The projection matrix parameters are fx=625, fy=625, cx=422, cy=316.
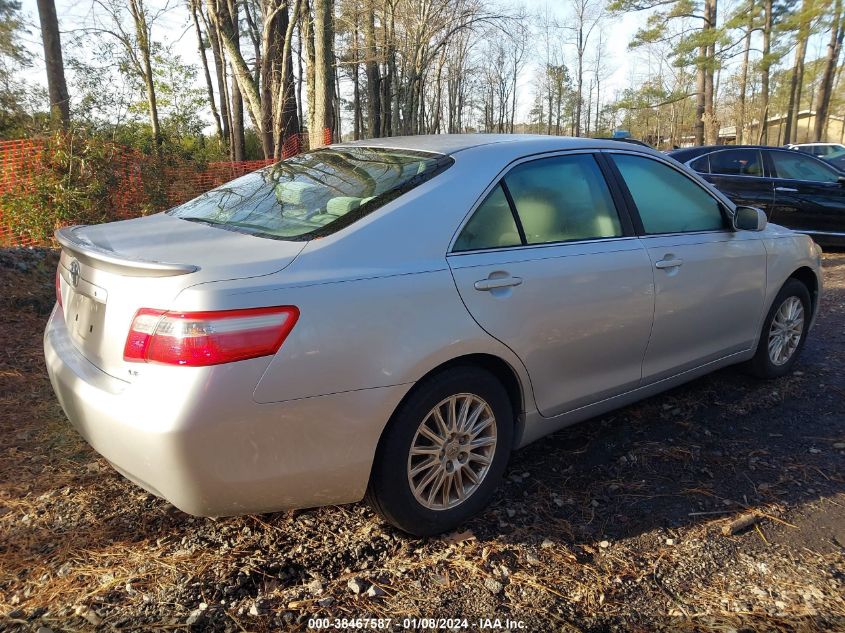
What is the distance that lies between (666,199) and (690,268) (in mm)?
440

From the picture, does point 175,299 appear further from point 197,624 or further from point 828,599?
point 828,599

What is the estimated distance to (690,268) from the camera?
11.3 feet

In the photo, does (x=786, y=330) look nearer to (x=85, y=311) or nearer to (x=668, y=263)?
(x=668, y=263)

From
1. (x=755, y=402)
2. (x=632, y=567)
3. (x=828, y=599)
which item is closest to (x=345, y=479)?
(x=632, y=567)

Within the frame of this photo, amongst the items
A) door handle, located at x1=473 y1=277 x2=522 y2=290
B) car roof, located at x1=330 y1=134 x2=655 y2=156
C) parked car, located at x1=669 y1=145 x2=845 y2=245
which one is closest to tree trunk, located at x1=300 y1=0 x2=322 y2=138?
parked car, located at x1=669 y1=145 x2=845 y2=245

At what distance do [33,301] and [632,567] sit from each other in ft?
17.2

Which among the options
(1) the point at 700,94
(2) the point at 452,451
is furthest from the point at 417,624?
(1) the point at 700,94

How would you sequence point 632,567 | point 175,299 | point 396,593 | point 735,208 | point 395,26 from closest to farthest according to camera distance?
point 175,299, point 396,593, point 632,567, point 735,208, point 395,26

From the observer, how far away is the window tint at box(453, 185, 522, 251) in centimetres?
259

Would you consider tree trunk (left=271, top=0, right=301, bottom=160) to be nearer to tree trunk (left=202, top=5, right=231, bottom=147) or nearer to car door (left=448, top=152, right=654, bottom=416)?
car door (left=448, top=152, right=654, bottom=416)

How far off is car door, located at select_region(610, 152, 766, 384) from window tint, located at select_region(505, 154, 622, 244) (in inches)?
8.2

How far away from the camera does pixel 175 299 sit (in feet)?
6.49

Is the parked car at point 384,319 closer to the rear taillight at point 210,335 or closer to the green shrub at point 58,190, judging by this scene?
the rear taillight at point 210,335

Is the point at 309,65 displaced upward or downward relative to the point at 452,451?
upward
